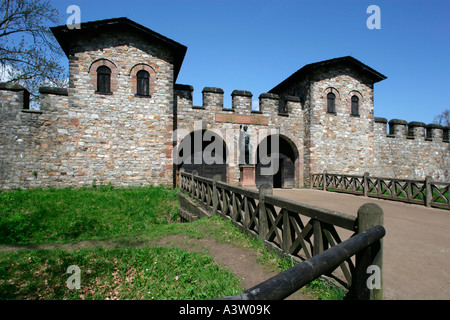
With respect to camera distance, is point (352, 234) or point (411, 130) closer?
point (352, 234)

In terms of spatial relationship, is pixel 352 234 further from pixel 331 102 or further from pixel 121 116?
pixel 331 102

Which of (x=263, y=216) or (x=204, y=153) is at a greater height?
(x=204, y=153)

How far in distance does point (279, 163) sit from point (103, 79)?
10397mm

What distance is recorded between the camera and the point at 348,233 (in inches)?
188

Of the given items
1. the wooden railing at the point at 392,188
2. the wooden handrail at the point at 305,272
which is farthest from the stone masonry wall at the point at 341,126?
the wooden handrail at the point at 305,272

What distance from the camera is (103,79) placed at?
11.0 meters

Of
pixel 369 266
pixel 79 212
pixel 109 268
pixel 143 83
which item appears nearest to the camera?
pixel 369 266

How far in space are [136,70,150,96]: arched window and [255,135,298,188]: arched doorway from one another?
701cm

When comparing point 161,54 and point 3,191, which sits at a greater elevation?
point 161,54

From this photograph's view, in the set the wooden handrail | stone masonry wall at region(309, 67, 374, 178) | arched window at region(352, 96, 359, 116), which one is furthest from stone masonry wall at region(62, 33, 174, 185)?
arched window at region(352, 96, 359, 116)

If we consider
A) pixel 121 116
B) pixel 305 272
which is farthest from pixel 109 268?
pixel 121 116
